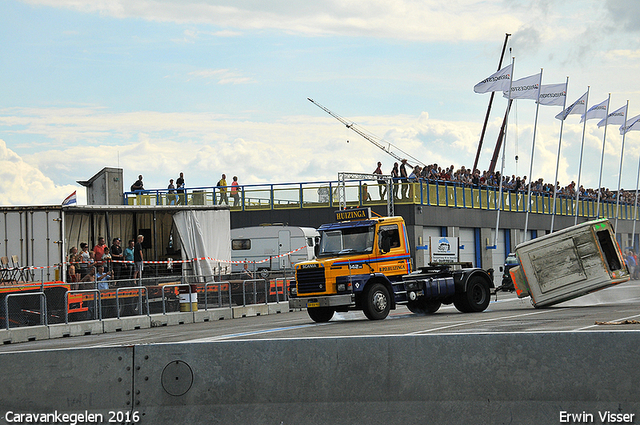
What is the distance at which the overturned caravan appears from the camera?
66.7ft

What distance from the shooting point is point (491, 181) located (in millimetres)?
46688

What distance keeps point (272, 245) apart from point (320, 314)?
578 inches

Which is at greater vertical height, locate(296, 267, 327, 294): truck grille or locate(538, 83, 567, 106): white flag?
locate(538, 83, 567, 106): white flag

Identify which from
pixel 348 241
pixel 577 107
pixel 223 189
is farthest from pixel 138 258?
pixel 577 107

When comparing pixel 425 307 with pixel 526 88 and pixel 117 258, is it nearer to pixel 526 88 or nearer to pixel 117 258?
pixel 117 258

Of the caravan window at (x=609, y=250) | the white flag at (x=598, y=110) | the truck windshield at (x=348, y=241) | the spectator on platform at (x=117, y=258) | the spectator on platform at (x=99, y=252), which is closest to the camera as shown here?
the truck windshield at (x=348, y=241)

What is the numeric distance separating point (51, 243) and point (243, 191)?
20.2m

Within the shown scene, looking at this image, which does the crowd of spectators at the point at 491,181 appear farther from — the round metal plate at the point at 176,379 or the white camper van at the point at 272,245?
the round metal plate at the point at 176,379

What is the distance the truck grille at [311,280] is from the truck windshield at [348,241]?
2.13 ft

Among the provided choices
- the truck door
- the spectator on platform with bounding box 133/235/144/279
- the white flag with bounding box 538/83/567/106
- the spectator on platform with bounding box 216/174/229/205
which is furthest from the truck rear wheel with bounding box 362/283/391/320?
the white flag with bounding box 538/83/567/106

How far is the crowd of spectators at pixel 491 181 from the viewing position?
135 feet

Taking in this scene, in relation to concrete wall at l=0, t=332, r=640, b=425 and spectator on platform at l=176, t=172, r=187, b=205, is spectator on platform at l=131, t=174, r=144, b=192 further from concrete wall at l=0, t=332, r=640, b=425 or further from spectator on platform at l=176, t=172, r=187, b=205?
concrete wall at l=0, t=332, r=640, b=425

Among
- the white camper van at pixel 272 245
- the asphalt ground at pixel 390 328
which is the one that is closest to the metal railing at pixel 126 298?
the asphalt ground at pixel 390 328

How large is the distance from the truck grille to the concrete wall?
13442mm
